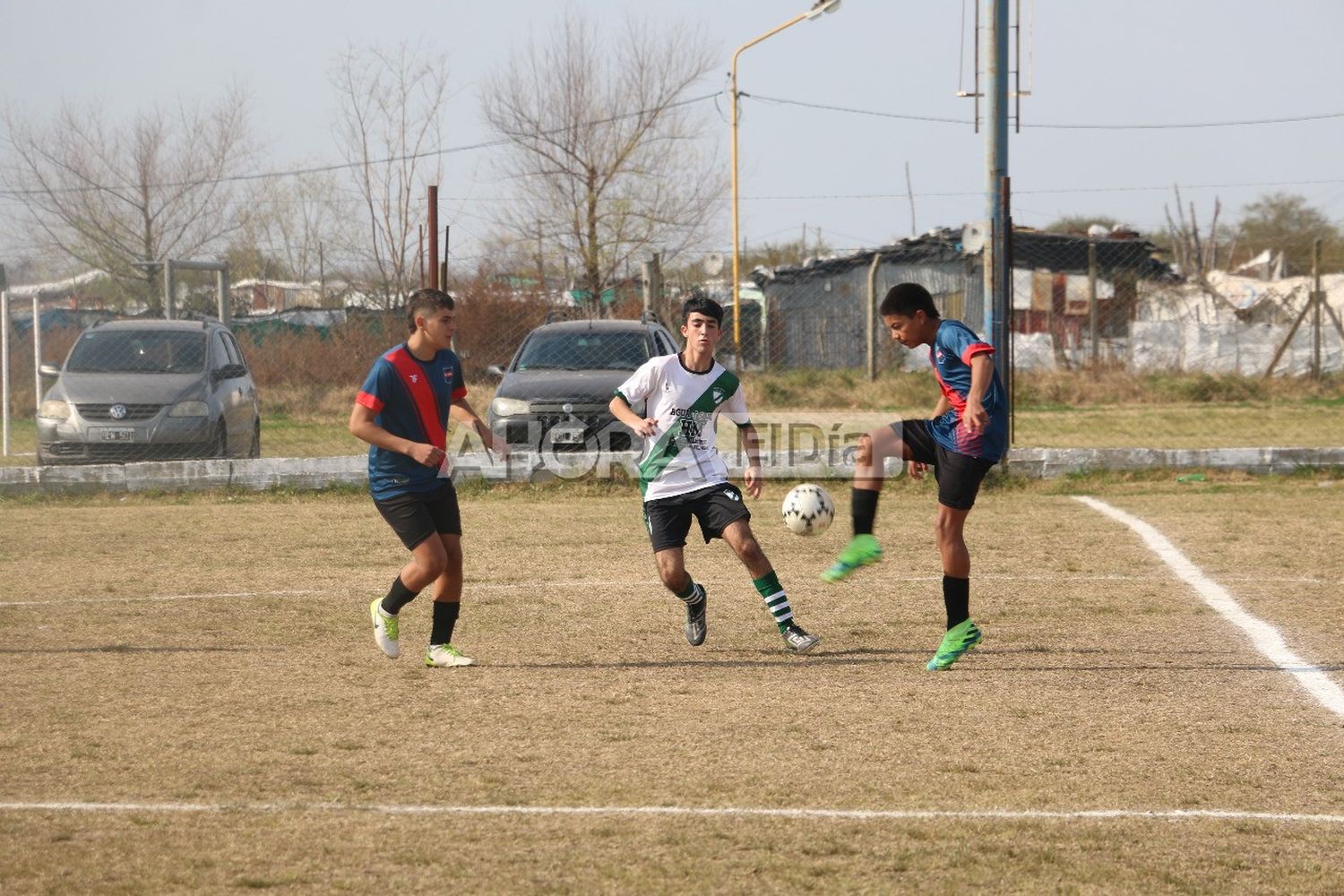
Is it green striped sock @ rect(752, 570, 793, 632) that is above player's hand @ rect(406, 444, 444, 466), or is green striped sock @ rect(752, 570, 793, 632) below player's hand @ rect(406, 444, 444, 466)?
below

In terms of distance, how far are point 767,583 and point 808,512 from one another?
0.77m

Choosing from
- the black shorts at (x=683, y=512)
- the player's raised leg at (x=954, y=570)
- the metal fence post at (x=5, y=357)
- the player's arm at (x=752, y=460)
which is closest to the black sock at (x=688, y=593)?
the black shorts at (x=683, y=512)

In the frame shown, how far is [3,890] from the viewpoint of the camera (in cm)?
409

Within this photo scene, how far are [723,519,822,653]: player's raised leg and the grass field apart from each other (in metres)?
0.14

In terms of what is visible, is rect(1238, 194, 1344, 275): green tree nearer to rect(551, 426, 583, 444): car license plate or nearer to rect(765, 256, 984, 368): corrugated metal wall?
rect(765, 256, 984, 368): corrugated metal wall

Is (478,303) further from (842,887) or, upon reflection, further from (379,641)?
(842,887)

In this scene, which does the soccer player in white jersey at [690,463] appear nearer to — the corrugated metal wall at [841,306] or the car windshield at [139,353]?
the car windshield at [139,353]

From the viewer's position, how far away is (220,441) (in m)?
16.7

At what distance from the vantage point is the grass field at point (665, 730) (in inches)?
172

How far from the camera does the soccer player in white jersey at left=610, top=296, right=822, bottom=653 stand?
765 centimetres

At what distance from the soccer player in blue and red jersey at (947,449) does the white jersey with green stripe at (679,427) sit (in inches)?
30.5

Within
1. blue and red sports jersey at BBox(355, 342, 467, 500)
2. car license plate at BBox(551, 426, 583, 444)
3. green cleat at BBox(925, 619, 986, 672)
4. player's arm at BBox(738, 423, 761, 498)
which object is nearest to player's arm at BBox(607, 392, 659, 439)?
player's arm at BBox(738, 423, 761, 498)

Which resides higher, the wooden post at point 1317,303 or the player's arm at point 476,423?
the wooden post at point 1317,303

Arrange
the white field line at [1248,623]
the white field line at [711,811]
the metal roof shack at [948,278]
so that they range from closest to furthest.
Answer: the white field line at [711,811]
the white field line at [1248,623]
the metal roof shack at [948,278]
